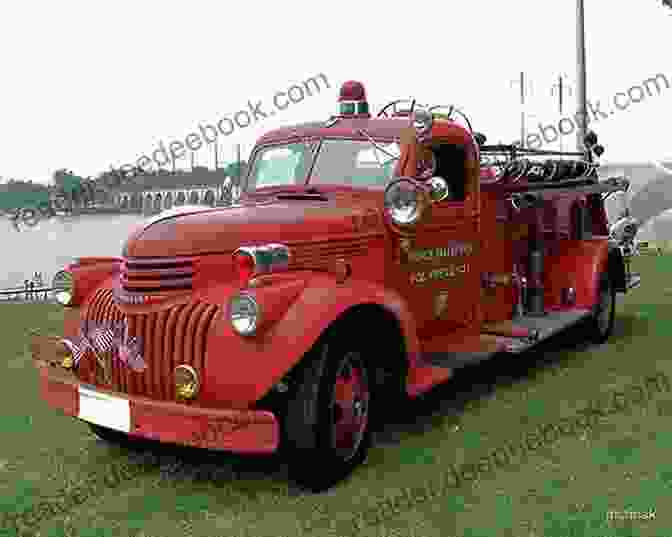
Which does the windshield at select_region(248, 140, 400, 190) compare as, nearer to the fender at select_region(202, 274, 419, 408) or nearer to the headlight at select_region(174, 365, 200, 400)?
the fender at select_region(202, 274, 419, 408)

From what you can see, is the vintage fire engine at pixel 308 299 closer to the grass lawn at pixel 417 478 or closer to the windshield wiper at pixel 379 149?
the windshield wiper at pixel 379 149

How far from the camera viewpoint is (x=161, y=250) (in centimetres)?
376

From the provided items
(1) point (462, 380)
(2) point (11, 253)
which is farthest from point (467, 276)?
(2) point (11, 253)

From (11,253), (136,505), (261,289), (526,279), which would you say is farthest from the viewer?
(11,253)

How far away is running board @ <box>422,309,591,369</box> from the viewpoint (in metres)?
4.88

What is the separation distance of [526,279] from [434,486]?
9.78 ft

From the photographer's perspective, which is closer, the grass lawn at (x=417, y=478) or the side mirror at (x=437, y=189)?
the grass lawn at (x=417, y=478)

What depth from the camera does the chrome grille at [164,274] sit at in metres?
3.72

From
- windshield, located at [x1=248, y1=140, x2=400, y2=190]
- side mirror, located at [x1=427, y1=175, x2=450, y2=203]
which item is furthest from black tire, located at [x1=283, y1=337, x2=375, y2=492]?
windshield, located at [x1=248, y1=140, x2=400, y2=190]

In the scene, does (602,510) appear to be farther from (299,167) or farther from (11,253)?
(11,253)

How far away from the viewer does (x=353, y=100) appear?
5.47 m

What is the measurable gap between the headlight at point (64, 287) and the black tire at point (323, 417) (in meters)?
1.61

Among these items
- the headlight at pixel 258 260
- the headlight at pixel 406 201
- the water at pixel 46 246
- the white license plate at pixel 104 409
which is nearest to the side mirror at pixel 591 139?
the headlight at pixel 406 201

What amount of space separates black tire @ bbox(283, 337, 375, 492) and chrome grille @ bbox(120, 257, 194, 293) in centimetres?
73
